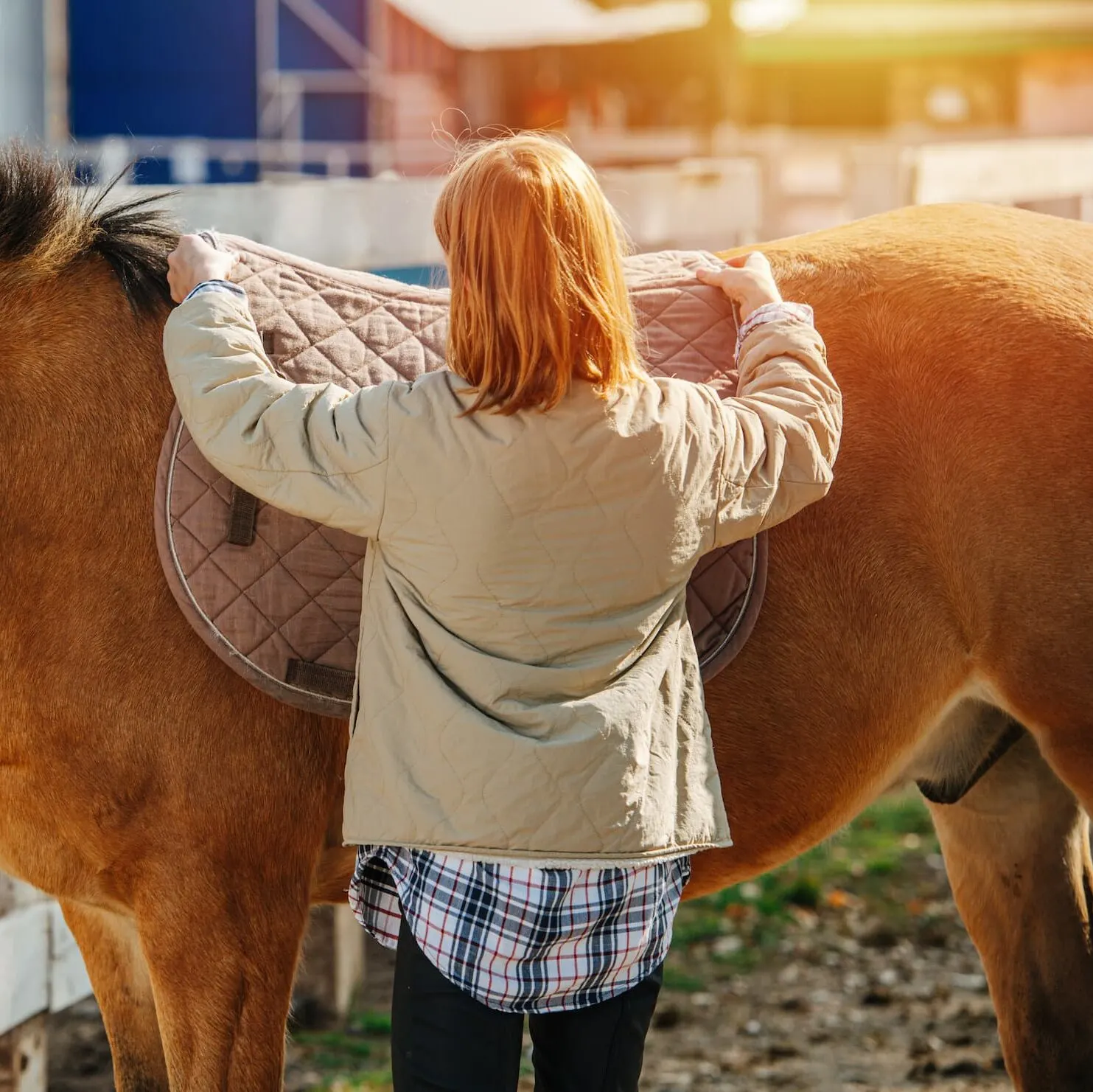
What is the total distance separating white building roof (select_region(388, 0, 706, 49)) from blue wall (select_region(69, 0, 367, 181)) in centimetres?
432

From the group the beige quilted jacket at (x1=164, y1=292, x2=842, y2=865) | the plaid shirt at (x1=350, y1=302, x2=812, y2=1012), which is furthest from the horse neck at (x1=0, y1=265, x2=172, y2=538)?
the plaid shirt at (x1=350, y1=302, x2=812, y2=1012)

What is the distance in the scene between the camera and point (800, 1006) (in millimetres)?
3691

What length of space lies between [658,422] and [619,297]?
16 cm

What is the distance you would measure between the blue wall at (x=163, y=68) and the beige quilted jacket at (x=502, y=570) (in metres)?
12.2

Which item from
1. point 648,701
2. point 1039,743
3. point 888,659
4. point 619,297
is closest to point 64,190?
point 619,297

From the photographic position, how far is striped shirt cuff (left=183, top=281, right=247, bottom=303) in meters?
1.85

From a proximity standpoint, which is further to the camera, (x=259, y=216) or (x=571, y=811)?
(x=259, y=216)

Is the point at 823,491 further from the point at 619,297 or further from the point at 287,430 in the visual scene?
the point at 287,430

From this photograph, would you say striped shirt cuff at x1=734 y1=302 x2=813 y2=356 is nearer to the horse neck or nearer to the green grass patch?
the horse neck

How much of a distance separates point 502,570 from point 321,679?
0.49 m

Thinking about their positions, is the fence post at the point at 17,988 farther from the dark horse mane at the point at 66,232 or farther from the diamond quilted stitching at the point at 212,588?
the dark horse mane at the point at 66,232

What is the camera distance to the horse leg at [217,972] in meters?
1.94

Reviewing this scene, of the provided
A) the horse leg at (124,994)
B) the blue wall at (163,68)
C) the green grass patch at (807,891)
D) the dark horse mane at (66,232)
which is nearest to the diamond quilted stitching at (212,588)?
the dark horse mane at (66,232)

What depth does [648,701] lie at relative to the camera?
1728 millimetres
